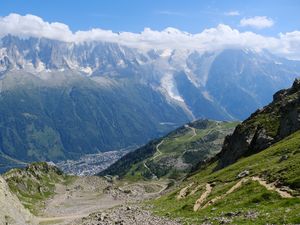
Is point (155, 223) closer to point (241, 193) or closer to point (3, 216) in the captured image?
point (241, 193)

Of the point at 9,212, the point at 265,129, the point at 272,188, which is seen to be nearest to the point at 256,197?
the point at 272,188

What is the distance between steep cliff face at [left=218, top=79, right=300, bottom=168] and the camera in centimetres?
13488

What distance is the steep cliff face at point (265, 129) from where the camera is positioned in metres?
135

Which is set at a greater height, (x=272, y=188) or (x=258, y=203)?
(x=272, y=188)

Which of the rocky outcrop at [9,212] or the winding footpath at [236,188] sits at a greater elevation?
the winding footpath at [236,188]

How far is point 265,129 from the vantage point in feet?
473

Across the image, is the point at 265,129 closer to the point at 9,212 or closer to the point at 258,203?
the point at 9,212

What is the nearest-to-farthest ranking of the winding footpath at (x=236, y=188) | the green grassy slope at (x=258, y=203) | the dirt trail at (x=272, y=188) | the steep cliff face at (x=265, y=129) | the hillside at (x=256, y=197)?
1. the green grassy slope at (x=258, y=203)
2. the hillside at (x=256, y=197)
3. the dirt trail at (x=272, y=188)
4. the winding footpath at (x=236, y=188)
5. the steep cliff face at (x=265, y=129)

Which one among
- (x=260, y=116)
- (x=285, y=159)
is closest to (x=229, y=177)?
(x=285, y=159)

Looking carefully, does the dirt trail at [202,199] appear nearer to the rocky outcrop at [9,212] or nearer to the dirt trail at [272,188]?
the dirt trail at [272,188]

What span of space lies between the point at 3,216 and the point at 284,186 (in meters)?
58.9

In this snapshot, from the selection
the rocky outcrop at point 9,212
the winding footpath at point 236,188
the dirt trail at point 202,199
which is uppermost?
the winding footpath at point 236,188

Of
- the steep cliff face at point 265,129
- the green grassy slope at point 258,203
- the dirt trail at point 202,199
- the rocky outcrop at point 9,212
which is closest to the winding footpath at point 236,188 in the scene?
the dirt trail at point 202,199

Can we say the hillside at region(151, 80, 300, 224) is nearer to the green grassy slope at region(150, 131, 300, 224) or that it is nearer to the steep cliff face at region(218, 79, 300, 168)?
the green grassy slope at region(150, 131, 300, 224)
